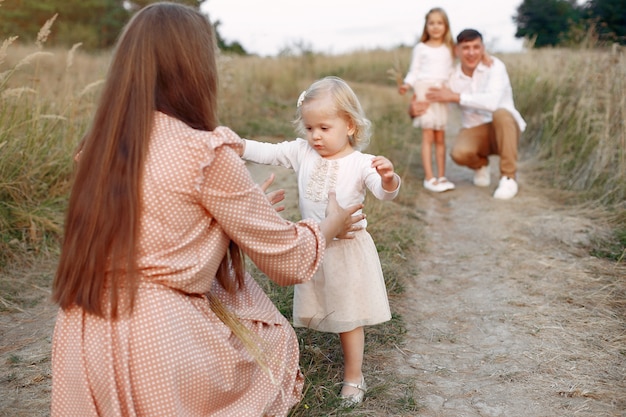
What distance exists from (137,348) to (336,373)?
110cm

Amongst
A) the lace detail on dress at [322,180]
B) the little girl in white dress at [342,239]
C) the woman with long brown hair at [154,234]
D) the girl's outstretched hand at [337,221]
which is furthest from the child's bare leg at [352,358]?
the woman with long brown hair at [154,234]

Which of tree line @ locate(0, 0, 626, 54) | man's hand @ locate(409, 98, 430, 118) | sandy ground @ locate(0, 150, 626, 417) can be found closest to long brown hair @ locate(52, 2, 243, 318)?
sandy ground @ locate(0, 150, 626, 417)

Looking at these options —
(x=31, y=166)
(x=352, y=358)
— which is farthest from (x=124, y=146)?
(x=31, y=166)

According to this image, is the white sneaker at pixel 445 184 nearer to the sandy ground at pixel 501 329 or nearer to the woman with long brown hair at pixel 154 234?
the sandy ground at pixel 501 329

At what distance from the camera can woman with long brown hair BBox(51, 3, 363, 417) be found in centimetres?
172

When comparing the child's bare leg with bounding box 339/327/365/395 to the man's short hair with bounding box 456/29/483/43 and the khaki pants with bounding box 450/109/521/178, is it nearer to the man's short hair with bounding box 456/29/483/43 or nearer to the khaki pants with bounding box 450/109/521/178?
the khaki pants with bounding box 450/109/521/178

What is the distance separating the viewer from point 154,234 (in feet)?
5.73

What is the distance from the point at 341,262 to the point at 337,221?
1.00 feet

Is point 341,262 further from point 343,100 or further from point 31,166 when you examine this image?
point 31,166

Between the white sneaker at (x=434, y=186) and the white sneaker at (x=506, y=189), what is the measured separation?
480 mm

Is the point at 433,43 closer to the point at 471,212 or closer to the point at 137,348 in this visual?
the point at 471,212

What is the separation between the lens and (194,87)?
1.82m

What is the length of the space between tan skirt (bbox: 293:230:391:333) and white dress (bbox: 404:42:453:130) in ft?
11.8

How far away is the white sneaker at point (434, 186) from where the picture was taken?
5863 mm
